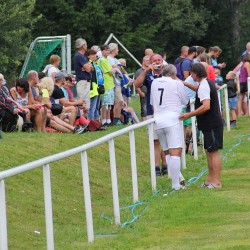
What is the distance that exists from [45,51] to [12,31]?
7.28m

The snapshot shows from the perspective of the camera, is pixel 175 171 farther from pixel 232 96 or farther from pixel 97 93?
pixel 232 96

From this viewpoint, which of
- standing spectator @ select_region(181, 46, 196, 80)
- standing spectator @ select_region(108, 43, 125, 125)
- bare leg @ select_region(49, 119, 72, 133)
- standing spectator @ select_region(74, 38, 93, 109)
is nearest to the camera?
bare leg @ select_region(49, 119, 72, 133)

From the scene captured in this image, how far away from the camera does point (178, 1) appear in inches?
2266

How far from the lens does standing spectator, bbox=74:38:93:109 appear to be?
2420 cm

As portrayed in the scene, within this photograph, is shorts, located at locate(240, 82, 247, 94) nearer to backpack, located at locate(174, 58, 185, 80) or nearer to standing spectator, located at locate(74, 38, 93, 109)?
backpack, located at locate(174, 58, 185, 80)

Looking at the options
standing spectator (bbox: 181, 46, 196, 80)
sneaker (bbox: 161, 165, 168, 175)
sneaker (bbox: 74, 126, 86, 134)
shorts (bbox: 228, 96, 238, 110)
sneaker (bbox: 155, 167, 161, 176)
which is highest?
standing spectator (bbox: 181, 46, 196, 80)

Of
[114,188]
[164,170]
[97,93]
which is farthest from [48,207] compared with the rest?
[97,93]

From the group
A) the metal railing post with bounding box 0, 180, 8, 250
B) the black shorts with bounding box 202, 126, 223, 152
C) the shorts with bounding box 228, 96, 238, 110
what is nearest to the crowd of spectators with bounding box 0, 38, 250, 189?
the shorts with bounding box 228, 96, 238, 110

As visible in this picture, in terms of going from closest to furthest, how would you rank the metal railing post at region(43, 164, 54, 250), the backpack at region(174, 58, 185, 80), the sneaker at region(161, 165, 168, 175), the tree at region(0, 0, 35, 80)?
the metal railing post at region(43, 164, 54, 250) → the sneaker at region(161, 165, 168, 175) → the backpack at region(174, 58, 185, 80) → the tree at region(0, 0, 35, 80)

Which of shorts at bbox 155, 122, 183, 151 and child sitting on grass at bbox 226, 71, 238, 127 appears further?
child sitting on grass at bbox 226, 71, 238, 127

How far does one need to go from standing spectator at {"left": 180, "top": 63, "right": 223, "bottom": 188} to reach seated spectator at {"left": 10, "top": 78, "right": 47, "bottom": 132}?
3902 mm

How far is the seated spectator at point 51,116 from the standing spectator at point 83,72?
2.01 meters

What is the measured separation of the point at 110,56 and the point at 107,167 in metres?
10.7

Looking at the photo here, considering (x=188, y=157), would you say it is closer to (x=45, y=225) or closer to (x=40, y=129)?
(x=40, y=129)
